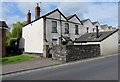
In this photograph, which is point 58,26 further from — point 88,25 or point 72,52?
point 88,25

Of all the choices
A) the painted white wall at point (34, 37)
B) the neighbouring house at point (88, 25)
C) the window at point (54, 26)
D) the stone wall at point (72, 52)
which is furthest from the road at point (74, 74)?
the neighbouring house at point (88, 25)

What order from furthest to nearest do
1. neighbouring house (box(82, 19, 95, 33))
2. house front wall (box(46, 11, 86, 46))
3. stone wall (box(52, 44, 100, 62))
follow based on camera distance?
neighbouring house (box(82, 19, 95, 33)), house front wall (box(46, 11, 86, 46)), stone wall (box(52, 44, 100, 62))

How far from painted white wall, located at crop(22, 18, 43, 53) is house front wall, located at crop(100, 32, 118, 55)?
1018 centimetres

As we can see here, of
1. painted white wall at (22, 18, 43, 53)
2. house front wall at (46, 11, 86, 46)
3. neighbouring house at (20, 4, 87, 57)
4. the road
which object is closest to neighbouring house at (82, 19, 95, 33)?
house front wall at (46, 11, 86, 46)

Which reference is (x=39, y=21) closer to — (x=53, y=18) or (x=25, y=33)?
(x=53, y=18)

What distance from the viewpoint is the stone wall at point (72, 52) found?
1291 centimetres

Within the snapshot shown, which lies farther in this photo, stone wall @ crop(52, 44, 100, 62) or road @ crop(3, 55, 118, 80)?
stone wall @ crop(52, 44, 100, 62)

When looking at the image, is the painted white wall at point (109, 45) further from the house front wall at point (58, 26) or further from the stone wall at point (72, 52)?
the house front wall at point (58, 26)

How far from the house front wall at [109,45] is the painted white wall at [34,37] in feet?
33.4

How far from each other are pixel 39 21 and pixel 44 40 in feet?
11.6

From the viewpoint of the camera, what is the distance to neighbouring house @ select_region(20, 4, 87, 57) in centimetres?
1767

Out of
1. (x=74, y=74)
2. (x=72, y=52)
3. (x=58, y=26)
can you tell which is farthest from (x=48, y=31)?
(x=74, y=74)

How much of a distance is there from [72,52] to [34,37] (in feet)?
29.4

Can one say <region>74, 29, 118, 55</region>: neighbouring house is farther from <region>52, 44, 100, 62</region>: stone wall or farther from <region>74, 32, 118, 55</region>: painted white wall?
<region>52, 44, 100, 62</region>: stone wall
